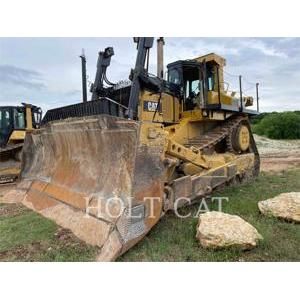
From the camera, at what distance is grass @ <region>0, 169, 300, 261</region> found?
10.6ft

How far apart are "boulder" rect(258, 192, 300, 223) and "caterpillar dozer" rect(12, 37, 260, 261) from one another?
0.92 m

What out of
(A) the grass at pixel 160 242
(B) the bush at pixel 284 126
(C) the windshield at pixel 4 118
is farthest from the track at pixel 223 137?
(B) the bush at pixel 284 126

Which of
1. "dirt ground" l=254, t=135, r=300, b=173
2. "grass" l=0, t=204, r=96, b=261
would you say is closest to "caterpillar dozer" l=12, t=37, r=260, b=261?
"grass" l=0, t=204, r=96, b=261

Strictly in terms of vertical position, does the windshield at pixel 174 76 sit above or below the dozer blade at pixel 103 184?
above

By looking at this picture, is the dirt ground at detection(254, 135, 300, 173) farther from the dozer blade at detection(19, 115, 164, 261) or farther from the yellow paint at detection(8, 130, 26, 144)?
the yellow paint at detection(8, 130, 26, 144)

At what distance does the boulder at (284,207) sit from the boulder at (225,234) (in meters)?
0.91

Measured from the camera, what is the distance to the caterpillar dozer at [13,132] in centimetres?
977

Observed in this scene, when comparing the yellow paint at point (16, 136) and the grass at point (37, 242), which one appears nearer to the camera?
the grass at point (37, 242)

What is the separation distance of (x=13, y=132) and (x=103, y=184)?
771 centimetres

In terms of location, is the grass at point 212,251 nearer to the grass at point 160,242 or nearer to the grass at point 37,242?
the grass at point 160,242

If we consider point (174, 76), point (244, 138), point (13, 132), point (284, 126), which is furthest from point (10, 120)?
point (284, 126)

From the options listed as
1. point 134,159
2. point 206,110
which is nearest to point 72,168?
point 134,159

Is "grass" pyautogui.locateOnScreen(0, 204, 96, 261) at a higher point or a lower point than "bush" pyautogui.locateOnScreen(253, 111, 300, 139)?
lower

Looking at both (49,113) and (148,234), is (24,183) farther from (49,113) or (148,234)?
(148,234)
